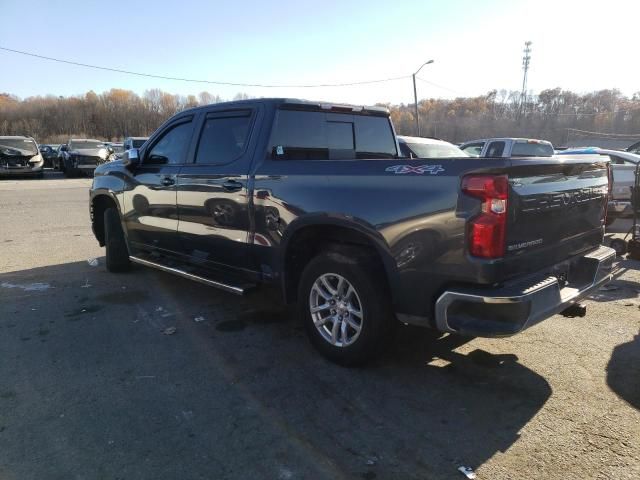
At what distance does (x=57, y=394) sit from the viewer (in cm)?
336

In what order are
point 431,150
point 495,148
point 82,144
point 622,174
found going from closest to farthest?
point 431,150
point 622,174
point 495,148
point 82,144

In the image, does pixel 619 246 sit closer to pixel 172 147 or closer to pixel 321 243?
pixel 321 243

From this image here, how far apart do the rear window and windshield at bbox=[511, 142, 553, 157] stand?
7.10 metres

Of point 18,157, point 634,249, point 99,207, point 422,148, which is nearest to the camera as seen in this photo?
point 634,249

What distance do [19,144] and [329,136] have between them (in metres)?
22.9

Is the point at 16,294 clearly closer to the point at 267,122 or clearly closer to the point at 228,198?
the point at 228,198

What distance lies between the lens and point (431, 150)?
9.87 meters

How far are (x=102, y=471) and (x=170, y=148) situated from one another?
351cm

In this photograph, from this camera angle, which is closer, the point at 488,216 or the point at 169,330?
the point at 488,216

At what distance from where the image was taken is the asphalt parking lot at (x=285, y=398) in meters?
2.65

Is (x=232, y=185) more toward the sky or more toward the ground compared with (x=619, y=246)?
more toward the sky

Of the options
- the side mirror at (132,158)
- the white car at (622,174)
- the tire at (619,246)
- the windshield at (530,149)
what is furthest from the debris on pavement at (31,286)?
the windshield at (530,149)

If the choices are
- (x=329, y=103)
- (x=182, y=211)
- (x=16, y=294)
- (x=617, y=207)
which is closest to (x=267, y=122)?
(x=329, y=103)

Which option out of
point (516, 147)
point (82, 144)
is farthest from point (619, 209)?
point (82, 144)
